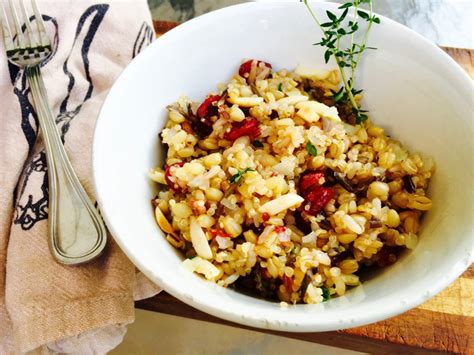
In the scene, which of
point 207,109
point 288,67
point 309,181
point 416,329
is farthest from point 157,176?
point 416,329

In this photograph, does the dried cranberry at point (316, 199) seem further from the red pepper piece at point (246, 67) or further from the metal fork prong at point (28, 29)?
the metal fork prong at point (28, 29)

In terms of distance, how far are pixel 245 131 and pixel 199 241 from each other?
213 mm

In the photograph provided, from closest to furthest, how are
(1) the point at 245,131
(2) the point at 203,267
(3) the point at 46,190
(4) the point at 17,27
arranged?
(2) the point at 203,267
(1) the point at 245,131
(3) the point at 46,190
(4) the point at 17,27

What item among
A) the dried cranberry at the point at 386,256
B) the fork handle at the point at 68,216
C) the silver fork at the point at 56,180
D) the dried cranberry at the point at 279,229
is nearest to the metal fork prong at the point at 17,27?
the silver fork at the point at 56,180

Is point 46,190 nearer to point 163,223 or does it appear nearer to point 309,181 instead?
point 163,223

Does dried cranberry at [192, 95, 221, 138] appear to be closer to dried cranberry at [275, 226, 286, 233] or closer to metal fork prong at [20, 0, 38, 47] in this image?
dried cranberry at [275, 226, 286, 233]

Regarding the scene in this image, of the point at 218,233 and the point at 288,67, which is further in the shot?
the point at 288,67

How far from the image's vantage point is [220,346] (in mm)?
1320

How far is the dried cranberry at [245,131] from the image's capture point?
2.98 feet

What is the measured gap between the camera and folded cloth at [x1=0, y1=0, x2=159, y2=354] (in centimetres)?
91

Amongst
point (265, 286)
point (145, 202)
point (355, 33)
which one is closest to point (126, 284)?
point (145, 202)

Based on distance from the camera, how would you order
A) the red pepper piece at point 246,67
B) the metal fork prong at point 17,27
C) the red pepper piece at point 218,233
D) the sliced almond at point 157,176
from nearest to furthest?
the red pepper piece at point 218,233 → the sliced almond at point 157,176 → the red pepper piece at point 246,67 → the metal fork prong at point 17,27

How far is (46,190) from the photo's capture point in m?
1.02

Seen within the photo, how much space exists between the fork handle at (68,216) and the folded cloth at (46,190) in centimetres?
2
